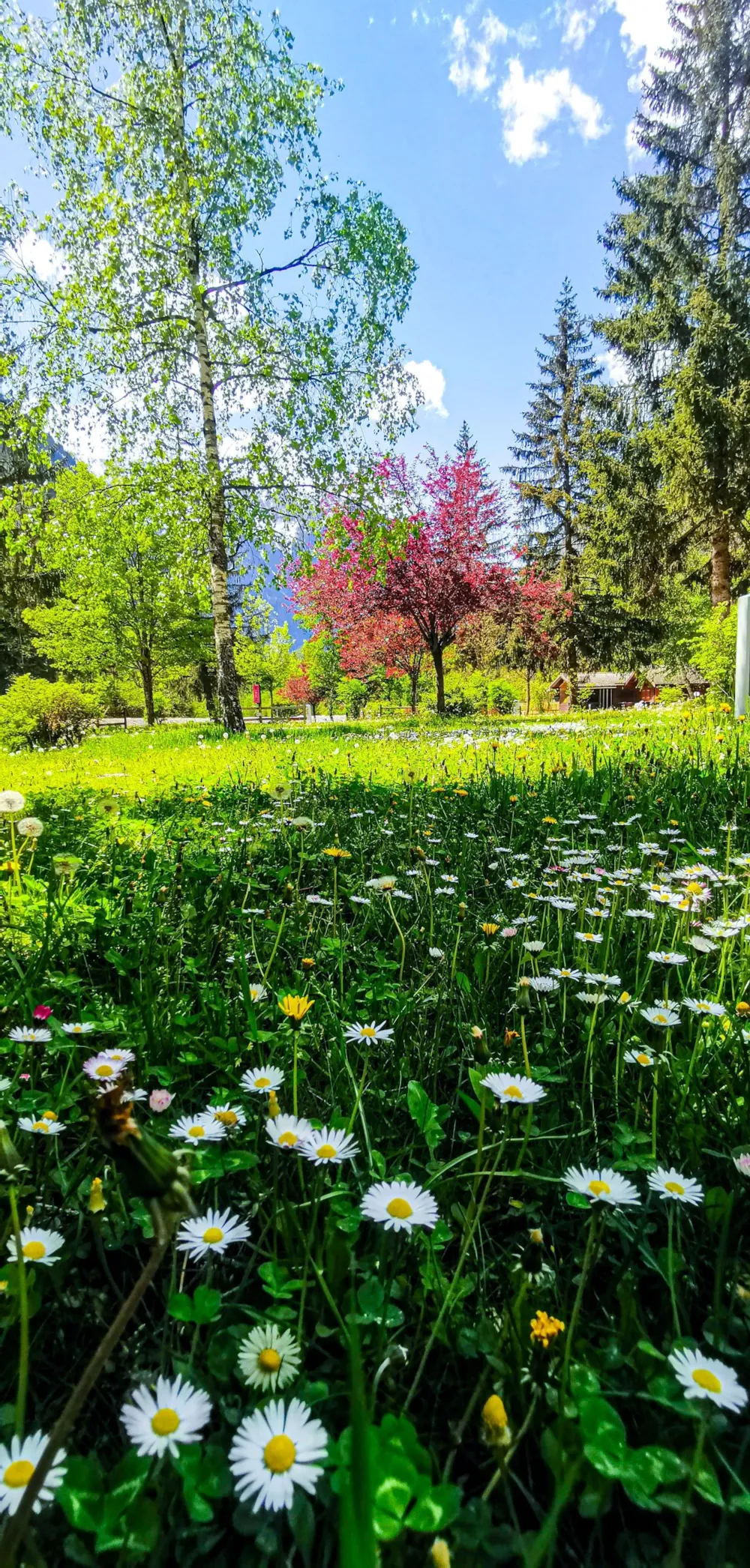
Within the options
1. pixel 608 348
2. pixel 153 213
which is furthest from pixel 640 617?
pixel 153 213

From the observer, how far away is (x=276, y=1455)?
58 centimetres

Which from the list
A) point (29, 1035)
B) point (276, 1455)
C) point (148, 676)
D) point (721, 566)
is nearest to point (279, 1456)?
point (276, 1455)

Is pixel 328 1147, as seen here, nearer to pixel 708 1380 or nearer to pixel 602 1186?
pixel 602 1186

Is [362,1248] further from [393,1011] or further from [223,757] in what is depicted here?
[223,757]

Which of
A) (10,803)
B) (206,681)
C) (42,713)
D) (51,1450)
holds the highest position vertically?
(206,681)

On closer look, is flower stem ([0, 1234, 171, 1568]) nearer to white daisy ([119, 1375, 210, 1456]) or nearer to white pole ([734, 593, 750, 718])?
white daisy ([119, 1375, 210, 1456])

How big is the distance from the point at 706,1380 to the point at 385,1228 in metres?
0.34

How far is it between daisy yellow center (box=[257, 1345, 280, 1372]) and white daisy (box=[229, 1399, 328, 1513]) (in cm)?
4

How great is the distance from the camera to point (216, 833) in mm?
2879

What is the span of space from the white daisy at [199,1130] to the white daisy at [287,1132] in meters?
0.09

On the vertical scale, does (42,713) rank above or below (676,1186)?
above

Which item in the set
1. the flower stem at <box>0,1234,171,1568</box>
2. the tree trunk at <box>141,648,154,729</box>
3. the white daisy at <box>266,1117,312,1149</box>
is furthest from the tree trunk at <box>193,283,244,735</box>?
the tree trunk at <box>141,648,154,729</box>

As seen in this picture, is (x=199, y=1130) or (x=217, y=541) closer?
(x=199, y=1130)

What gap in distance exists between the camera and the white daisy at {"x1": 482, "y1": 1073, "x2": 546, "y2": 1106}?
956 millimetres
